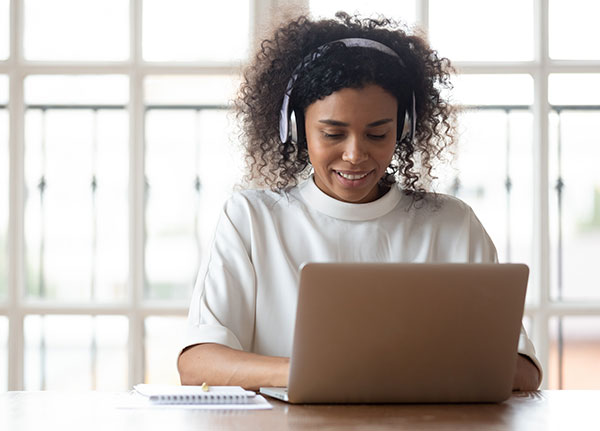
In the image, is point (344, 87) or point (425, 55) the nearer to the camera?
point (344, 87)

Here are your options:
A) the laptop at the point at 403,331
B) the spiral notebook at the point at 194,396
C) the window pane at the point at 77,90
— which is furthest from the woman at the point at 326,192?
the window pane at the point at 77,90

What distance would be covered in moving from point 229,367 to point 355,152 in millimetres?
561

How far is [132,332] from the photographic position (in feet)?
9.93

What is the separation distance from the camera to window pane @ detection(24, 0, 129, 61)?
10.1 feet

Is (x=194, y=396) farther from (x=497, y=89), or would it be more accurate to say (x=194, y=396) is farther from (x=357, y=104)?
(x=497, y=89)

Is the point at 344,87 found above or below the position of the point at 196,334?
above

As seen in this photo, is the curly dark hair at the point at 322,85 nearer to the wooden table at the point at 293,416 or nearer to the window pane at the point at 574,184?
the wooden table at the point at 293,416

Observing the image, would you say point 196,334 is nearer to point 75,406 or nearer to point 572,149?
point 75,406

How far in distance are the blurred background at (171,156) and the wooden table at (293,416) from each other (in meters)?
1.61

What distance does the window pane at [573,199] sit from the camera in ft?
10.3

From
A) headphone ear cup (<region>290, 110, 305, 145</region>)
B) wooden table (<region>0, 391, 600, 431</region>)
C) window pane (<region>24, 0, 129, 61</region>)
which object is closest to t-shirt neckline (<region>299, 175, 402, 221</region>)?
headphone ear cup (<region>290, 110, 305, 145</region>)

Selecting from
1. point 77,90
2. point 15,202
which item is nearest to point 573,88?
point 77,90

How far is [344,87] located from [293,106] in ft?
0.56

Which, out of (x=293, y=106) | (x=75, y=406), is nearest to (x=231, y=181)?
(x=293, y=106)
